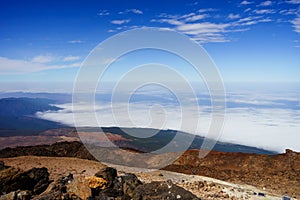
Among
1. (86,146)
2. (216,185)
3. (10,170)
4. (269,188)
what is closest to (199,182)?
(216,185)

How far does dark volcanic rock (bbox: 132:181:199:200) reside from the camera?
945 centimetres

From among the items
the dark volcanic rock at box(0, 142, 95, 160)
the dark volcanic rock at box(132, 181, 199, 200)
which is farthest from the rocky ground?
the dark volcanic rock at box(0, 142, 95, 160)

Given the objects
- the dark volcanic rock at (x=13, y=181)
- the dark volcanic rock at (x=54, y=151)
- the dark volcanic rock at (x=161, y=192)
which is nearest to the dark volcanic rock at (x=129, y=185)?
the dark volcanic rock at (x=161, y=192)

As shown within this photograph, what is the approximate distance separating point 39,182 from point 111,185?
9.58ft

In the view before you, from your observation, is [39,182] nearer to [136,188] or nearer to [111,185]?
[111,185]

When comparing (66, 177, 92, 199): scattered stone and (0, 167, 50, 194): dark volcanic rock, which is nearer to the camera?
(66, 177, 92, 199): scattered stone

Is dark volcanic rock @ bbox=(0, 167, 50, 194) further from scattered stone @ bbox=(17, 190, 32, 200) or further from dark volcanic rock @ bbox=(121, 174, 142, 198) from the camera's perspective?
dark volcanic rock @ bbox=(121, 174, 142, 198)

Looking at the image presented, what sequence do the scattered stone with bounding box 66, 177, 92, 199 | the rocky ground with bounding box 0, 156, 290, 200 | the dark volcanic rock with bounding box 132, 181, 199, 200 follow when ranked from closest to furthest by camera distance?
the dark volcanic rock with bounding box 132, 181, 199, 200 → the rocky ground with bounding box 0, 156, 290, 200 → the scattered stone with bounding box 66, 177, 92, 199

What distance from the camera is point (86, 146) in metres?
21.3

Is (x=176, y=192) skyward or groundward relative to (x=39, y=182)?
skyward

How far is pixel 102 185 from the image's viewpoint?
11.6 metres

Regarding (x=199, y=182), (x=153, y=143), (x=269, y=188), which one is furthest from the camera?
(x=153, y=143)

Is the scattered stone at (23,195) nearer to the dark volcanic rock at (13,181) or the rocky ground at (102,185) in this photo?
the rocky ground at (102,185)

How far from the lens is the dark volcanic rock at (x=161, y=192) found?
372 inches
